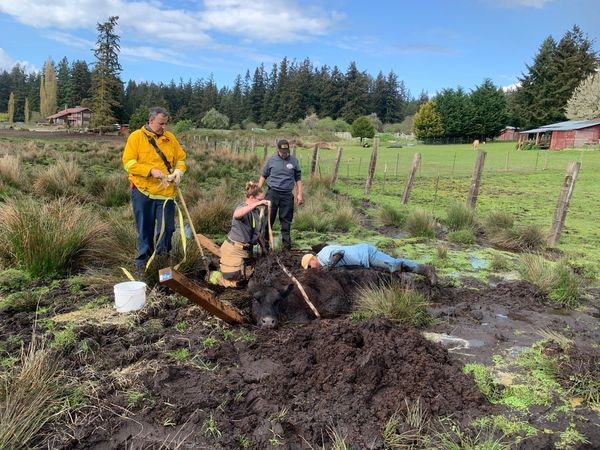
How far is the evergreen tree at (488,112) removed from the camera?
61.7m

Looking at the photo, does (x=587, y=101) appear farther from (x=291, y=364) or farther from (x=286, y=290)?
(x=291, y=364)

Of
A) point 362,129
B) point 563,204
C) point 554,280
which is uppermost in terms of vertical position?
point 362,129

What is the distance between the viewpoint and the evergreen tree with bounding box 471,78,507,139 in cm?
6166

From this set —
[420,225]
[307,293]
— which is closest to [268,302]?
[307,293]

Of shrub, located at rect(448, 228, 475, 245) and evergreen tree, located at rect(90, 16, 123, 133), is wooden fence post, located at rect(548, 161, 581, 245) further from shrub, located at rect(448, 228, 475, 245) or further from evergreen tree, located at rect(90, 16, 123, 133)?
evergreen tree, located at rect(90, 16, 123, 133)

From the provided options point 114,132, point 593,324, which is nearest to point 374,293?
point 593,324

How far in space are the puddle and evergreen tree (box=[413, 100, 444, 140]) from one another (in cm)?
6302

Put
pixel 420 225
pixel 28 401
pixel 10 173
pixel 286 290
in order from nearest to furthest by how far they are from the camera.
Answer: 1. pixel 28 401
2. pixel 286 290
3. pixel 420 225
4. pixel 10 173

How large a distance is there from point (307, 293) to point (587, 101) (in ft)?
187

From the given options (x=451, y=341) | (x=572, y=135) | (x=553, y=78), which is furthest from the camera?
(x=553, y=78)

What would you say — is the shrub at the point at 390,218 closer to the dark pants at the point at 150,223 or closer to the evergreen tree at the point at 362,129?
the dark pants at the point at 150,223

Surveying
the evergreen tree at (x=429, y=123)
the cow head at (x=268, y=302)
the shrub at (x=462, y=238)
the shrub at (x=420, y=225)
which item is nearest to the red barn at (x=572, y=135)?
the evergreen tree at (x=429, y=123)

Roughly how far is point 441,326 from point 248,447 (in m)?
2.62

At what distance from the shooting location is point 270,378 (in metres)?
3.54
